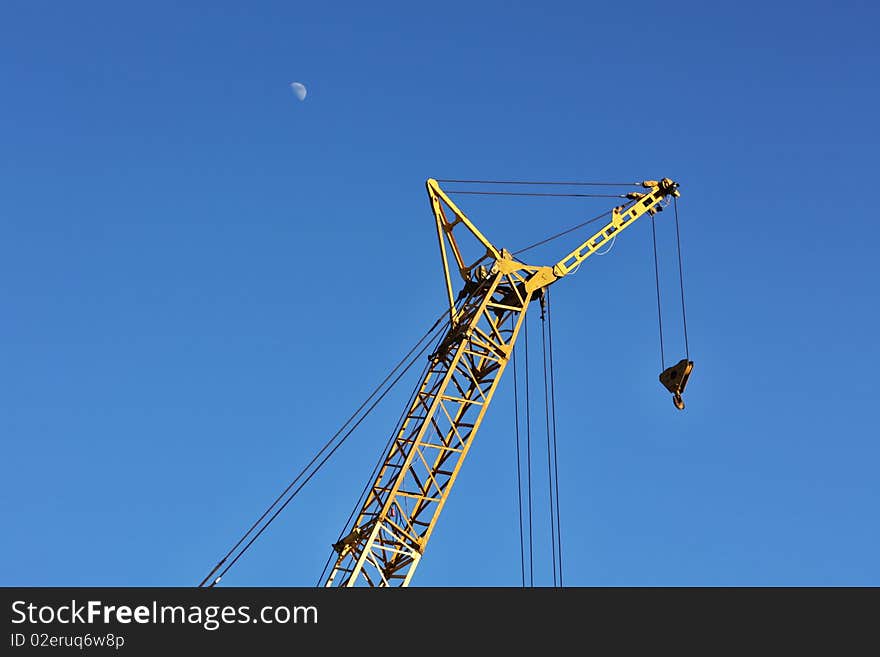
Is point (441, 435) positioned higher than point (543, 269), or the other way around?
point (543, 269)
